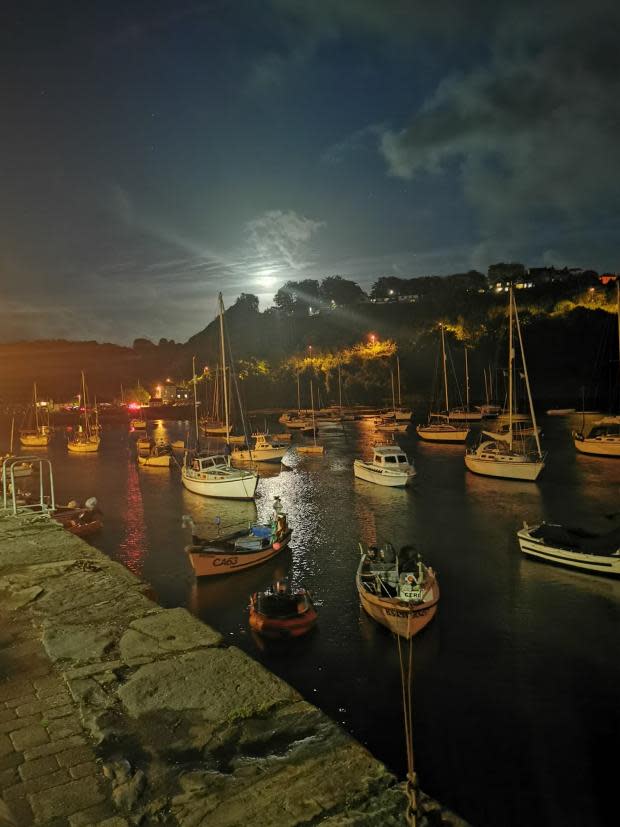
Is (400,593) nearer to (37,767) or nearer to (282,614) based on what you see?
(282,614)

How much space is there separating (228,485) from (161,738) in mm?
31888

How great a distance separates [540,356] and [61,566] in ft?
411

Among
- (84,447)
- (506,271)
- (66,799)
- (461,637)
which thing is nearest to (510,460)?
(461,637)

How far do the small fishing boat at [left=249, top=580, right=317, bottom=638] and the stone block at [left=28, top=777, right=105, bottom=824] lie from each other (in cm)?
1252

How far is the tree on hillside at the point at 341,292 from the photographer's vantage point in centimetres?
19224

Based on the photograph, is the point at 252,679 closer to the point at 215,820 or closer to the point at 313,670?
the point at 215,820

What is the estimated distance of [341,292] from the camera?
193 meters

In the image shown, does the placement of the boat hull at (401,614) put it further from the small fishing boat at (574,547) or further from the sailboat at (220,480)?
the sailboat at (220,480)

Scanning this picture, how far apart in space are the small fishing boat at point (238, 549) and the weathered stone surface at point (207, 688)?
15669 millimetres

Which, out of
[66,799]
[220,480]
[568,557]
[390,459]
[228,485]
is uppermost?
[66,799]

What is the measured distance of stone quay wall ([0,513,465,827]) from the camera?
3463 mm

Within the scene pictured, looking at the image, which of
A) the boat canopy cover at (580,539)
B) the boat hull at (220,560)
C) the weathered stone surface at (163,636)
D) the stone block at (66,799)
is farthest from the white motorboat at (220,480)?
the stone block at (66,799)

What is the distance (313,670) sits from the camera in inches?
565

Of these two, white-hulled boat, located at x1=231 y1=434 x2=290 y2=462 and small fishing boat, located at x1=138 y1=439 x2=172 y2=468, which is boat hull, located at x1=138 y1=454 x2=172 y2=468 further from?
white-hulled boat, located at x1=231 y1=434 x2=290 y2=462
